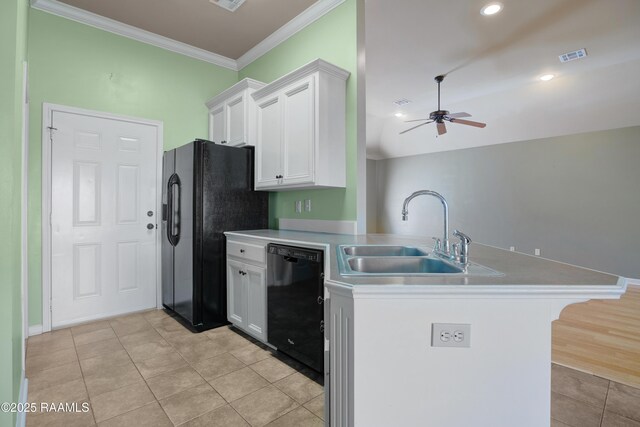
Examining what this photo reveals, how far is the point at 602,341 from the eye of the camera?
8.93 ft

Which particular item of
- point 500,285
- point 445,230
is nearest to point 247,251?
point 445,230

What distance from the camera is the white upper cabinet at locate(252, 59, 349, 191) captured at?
258 cm

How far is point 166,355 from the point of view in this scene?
7.85 feet

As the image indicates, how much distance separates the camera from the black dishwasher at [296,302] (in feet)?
6.58

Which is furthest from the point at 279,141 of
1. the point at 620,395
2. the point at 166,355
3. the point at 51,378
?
the point at 620,395

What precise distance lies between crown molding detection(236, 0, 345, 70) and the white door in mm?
1426

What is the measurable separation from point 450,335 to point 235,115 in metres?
3.12

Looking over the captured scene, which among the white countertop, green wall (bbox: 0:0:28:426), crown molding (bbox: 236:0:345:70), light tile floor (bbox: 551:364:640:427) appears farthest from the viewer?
crown molding (bbox: 236:0:345:70)

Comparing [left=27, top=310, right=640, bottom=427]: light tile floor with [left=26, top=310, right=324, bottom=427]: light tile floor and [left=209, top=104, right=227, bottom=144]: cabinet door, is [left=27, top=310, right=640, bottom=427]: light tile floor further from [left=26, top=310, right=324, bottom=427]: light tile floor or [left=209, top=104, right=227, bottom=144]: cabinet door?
[left=209, top=104, right=227, bottom=144]: cabinet door

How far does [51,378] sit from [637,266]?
724 centimetres

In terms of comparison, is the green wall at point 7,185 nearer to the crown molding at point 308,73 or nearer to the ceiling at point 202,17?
the crown molding at point 308,73

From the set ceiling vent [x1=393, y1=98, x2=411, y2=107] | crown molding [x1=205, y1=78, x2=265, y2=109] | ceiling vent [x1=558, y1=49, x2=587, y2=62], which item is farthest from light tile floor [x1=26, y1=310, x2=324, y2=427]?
ceiling vent [x1=393, y1=98, x2=411, y2=107]

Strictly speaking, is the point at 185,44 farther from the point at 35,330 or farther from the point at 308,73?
the point at 35,330

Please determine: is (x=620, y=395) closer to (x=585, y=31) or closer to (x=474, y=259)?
(x=474, y=259)
